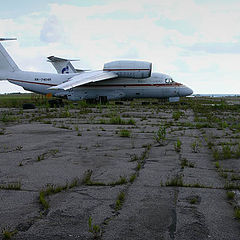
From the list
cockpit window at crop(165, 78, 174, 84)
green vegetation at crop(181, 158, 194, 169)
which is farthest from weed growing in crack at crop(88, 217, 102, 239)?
cockpit window at crop(165, 78, 174, 84)

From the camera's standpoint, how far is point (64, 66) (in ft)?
119

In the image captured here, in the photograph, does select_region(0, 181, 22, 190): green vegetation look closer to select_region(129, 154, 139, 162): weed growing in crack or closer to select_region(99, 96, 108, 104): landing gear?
select_region(129, 154, 139, 162): weed growing in crack

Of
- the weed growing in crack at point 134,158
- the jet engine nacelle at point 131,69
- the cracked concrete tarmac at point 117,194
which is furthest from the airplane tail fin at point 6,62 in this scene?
the weed growing in crack at point 134,158

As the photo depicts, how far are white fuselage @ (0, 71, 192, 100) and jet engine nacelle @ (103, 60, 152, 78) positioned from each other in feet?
3.06

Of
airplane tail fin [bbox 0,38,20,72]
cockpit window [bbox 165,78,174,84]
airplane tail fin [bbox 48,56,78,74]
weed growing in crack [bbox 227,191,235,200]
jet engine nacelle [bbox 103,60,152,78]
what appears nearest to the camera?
weed growing in crack [bbox 227,191,235,200]

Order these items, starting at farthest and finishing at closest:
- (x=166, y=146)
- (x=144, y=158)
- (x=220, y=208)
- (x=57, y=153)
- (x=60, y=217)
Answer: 1. (x=166, y=146)
2. (x=57, y=153)
3. (x=144, y=158)
4. (x=220, y=208)
5. (x=60, y=217)

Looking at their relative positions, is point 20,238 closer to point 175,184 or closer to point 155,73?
point 175,184

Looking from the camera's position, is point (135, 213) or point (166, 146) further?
point (166, 146)

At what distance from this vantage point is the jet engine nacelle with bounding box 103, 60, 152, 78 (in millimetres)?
25172

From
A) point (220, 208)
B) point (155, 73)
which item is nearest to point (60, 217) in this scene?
point (220, 208)

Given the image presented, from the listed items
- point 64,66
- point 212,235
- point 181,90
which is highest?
point 64,66

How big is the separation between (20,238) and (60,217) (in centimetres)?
50

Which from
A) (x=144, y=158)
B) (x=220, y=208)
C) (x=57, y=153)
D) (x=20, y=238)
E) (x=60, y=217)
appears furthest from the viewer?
(x=57, y=153)

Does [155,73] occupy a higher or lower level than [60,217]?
higher
